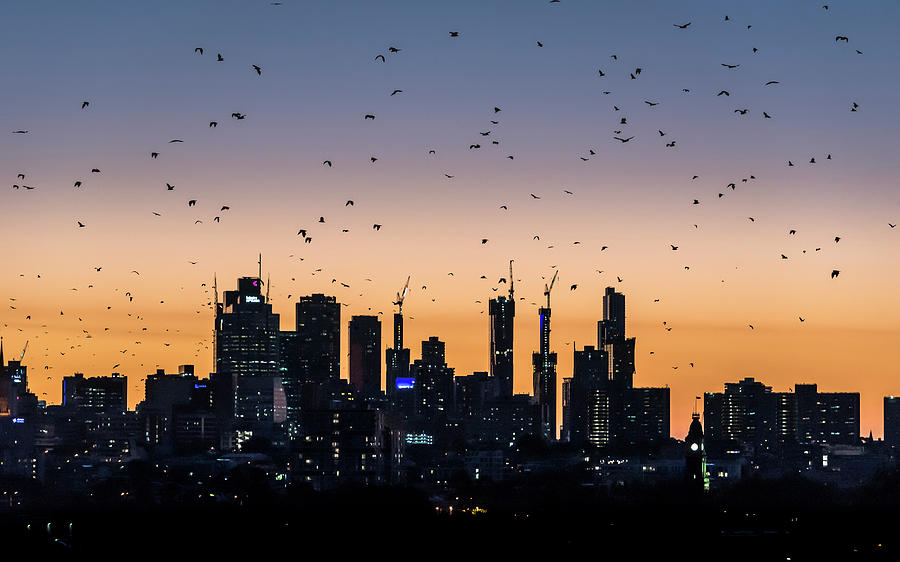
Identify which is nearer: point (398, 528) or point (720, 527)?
point (398, 528)

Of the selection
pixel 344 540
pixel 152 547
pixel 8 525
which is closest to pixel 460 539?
pixel 344 540

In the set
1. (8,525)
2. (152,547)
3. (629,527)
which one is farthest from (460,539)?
(8,525)

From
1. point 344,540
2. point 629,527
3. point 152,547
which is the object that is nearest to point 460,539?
point 344,540

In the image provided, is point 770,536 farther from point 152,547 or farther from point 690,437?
point 152,547

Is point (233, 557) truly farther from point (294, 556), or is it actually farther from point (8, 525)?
point (8, 525)

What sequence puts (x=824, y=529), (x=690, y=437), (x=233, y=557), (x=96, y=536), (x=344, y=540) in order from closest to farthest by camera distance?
(x=233, y=557) < (x=344, y=540) < (x=96, y=536) < (x=824, y=529) < (x=690, y=437)

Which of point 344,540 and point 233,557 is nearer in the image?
point 233,557

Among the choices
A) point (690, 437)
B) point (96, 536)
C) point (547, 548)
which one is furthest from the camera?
point (690, 437)

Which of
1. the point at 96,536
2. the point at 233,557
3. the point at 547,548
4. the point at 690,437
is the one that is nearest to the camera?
the point at 233,557

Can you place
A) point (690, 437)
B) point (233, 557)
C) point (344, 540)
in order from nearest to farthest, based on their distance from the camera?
point (233, 557)
point (344, 540)
point (690, 437)
